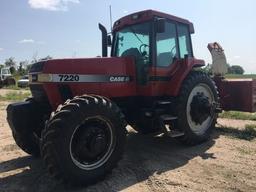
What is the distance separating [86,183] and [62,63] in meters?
2.00

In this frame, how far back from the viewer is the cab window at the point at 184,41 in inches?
297

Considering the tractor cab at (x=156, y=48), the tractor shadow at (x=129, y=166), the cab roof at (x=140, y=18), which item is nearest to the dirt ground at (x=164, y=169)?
the tractor shadow at (x=129, y=166)

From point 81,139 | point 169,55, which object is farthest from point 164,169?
point 169,55

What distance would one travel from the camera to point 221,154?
6609 millimetres

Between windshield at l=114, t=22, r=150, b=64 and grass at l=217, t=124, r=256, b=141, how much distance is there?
10.2ft

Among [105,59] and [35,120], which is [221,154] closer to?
[105,59]

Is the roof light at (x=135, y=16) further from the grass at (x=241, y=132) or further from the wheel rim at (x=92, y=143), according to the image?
the grass at (x=241, y=132)

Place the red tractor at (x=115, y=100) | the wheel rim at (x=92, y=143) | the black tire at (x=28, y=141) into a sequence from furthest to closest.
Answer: the black tire at (x=28, y=141) < the wheel rim at (x=92, y=143) < the red tractor at (x=115, y=100)

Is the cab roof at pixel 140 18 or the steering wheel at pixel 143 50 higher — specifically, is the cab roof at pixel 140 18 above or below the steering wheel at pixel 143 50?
above

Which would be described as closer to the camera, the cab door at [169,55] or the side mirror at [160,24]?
the side mirror at [160,24]

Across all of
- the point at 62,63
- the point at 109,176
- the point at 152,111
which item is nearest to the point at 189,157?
the point at 152,111

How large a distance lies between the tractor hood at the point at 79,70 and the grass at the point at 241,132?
3374 millimetres

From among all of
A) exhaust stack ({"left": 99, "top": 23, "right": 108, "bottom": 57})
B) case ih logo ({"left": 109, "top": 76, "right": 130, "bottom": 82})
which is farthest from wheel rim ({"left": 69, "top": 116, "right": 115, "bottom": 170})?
exhaust stack ({"left": 99, "top": 23, "right": 108, "bottom": 57})

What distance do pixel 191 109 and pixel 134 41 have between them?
Answer: 191cm
